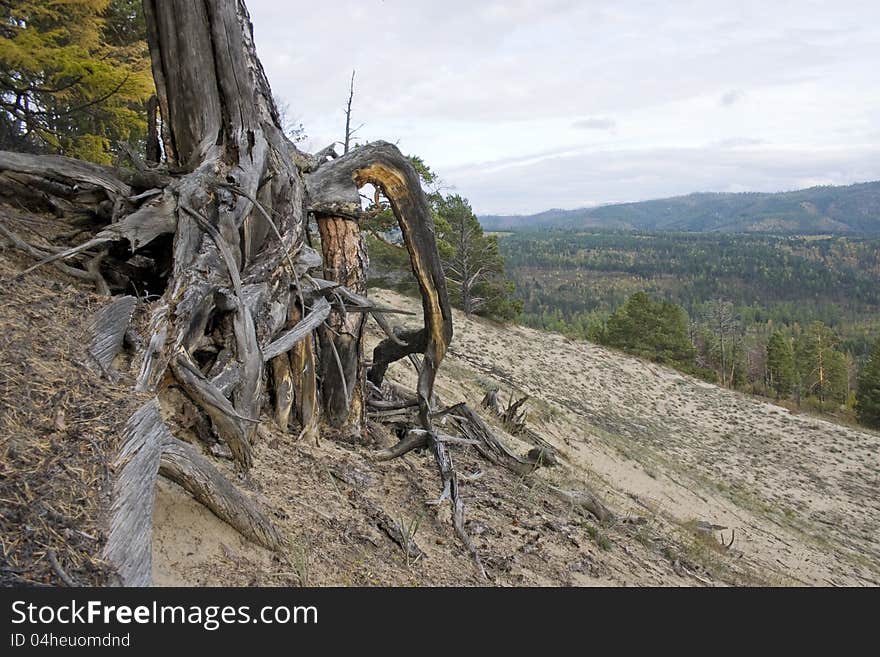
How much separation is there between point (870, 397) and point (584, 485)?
3436cm

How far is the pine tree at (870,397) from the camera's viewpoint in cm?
3219

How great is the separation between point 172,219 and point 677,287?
565 ft

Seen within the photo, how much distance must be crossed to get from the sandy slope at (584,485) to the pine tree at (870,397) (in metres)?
13.4

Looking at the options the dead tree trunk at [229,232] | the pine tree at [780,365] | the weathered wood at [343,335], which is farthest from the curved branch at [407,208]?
the pine tree at [780,365]

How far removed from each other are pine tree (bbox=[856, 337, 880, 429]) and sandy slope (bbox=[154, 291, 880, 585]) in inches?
529

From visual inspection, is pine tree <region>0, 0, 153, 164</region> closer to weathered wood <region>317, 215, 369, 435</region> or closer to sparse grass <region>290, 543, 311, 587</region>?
weathered wood <region>317, 215, 369, 435</region>

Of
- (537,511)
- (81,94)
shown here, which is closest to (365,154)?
(537,511)

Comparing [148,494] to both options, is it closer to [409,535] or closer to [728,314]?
[409,535]

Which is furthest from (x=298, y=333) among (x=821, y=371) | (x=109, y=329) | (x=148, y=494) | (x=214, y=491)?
(x=821, y=371)

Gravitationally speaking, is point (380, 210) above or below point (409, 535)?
above

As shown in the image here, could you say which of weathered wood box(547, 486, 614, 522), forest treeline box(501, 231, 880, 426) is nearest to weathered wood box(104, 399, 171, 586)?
weathered wood box(547, 486, 614, 522)

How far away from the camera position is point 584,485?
7285mm

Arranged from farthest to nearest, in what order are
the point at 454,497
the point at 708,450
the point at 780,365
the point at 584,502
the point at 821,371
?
the point at 821,371
the point at 780,365
the point at 708,450
the point at 584,502
the point at 454,497

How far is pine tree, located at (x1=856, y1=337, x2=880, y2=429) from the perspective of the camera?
106 ft
